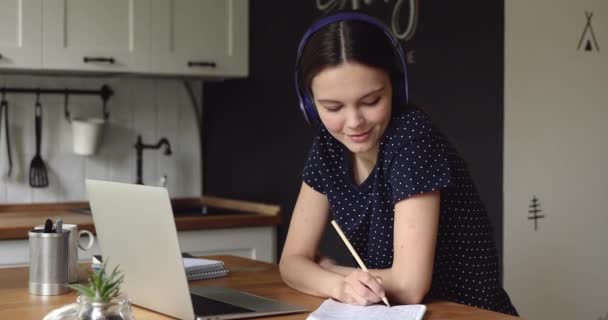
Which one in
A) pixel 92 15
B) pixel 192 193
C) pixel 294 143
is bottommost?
pixel 192 193

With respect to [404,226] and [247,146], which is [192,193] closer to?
[247,146]

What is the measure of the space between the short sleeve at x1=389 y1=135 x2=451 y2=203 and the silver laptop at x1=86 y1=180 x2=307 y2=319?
1.03 feet

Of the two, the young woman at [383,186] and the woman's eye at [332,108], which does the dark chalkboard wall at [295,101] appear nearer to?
the young woman at [383,186]

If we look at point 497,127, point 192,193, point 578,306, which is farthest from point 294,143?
point 578,306

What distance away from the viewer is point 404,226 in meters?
1.67

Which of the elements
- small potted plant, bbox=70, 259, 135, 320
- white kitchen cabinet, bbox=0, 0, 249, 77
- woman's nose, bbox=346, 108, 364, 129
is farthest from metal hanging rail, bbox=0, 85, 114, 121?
small potted plant, bbox=70, 259, 135, 320

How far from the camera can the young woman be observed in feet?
5.48

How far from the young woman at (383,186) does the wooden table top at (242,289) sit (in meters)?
0.05

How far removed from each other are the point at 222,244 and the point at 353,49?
201 cm

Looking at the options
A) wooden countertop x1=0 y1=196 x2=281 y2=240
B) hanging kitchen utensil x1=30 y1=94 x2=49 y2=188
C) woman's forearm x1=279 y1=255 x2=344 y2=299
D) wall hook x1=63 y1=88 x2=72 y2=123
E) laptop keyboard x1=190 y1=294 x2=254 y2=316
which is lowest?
wooden countertop x1=0 y1=196 x2=281 y2=240

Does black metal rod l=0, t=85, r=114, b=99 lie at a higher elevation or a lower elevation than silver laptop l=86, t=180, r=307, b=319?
higher

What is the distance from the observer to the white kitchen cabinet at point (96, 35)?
3.46m

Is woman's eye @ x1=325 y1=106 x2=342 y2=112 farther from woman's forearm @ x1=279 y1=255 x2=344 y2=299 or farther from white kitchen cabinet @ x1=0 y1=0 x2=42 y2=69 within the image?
white kitchen cabinet @ x1=0 y1=0 x2=42 y2=69

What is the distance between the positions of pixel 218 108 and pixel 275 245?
830 millimetres
